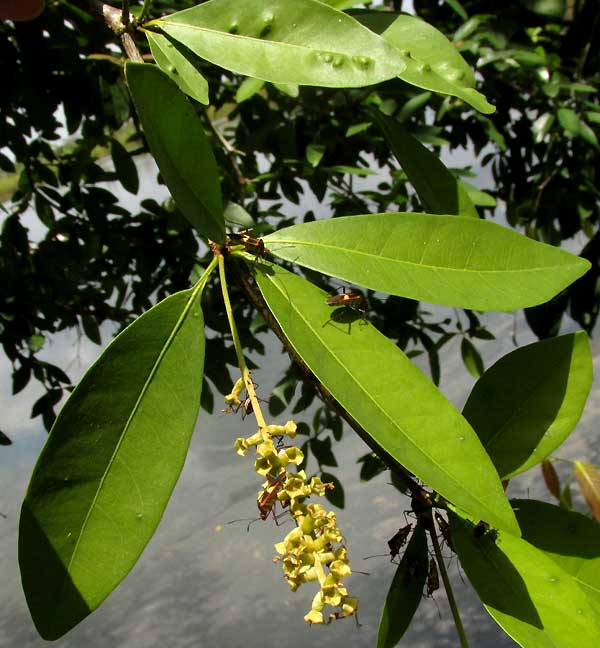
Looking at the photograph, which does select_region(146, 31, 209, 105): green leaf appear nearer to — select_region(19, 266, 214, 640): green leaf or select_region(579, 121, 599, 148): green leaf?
select_region(19, 266, 214, 640): green leaf

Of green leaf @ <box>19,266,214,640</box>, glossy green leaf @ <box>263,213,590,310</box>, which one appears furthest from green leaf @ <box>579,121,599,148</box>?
green leaf @ <box>19,266,214,640</box>

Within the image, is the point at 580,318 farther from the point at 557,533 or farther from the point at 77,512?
the point at 77,512

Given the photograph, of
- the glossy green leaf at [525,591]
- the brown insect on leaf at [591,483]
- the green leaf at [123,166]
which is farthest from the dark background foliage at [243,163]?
the glossy green leaf at [525,591]

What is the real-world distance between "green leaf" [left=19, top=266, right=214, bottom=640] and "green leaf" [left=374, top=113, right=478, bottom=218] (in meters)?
0.23

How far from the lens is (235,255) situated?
0.44 metres

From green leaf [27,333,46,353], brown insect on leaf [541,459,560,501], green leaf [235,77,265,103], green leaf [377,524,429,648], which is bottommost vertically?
brown insect on leaf [541,459,560,501]

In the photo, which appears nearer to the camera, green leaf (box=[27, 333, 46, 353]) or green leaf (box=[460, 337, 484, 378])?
green leaf (box=[27, 333, 46, 353])

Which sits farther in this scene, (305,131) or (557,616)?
(305,131)

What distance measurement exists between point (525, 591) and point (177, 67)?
0.38 m

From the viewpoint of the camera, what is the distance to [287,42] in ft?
1.49

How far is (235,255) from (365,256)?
77mm

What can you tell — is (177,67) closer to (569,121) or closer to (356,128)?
(356,128)

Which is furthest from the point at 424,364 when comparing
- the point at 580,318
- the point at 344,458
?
the point at 580,318

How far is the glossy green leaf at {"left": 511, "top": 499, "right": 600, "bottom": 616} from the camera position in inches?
17.8
